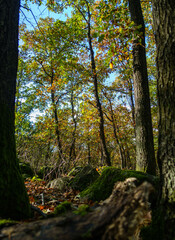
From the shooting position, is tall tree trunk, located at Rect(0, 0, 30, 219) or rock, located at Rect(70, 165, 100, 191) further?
rock, located at Rect(70, 165, 100, 191)

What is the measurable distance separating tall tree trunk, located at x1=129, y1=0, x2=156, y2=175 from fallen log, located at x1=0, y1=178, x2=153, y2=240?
408 cm

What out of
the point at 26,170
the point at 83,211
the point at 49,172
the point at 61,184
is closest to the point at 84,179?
the point at 61,184

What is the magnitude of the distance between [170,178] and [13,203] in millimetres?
2061

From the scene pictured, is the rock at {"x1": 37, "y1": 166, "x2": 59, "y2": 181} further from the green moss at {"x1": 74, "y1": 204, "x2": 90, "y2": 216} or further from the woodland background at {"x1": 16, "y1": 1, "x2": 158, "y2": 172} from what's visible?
the green moss at {"x1": 74, "y1": 204, "x2": 90, "y2": 216}

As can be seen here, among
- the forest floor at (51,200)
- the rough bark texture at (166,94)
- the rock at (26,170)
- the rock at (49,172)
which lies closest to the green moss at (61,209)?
the forest floor at (51,200)

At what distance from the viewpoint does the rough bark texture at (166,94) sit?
1.93m

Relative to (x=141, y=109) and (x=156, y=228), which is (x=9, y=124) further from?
(x=141, y=109)

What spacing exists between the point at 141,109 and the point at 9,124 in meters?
4.34

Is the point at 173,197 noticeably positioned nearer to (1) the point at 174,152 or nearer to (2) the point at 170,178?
(2) the point at 170,178

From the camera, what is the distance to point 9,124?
2.43m

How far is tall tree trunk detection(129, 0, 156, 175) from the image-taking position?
5.15 meters

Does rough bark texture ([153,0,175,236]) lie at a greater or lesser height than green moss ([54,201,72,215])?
greater

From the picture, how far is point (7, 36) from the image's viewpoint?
2607 millimetres

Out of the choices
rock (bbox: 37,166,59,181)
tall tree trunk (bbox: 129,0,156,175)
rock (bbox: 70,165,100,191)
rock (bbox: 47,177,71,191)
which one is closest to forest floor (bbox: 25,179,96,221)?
rock (bbox: 47,177,71,191)
